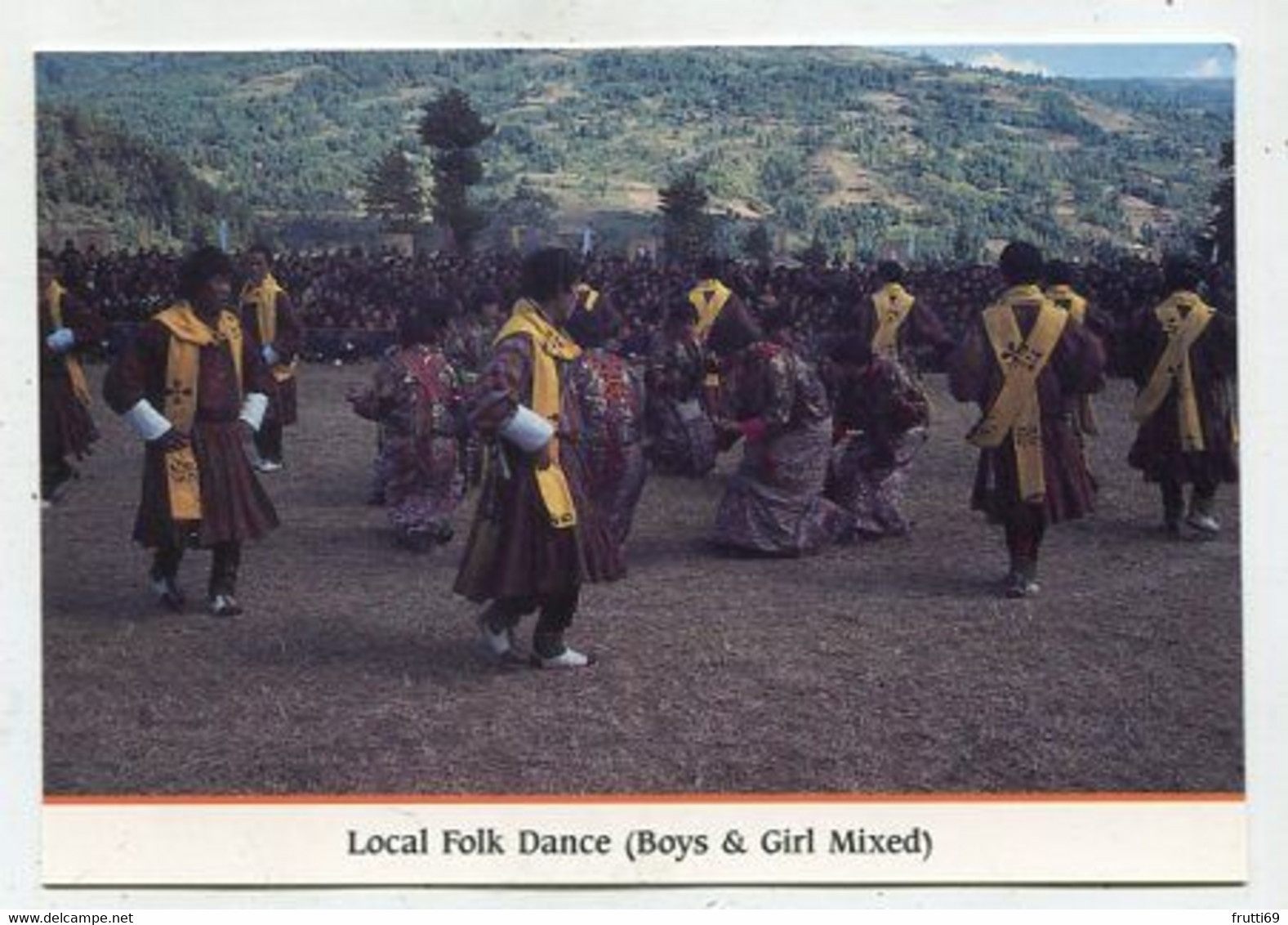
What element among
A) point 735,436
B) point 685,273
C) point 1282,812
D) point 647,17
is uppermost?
point 647,17

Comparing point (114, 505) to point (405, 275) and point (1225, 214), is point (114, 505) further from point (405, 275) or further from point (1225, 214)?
point (1225, 214)

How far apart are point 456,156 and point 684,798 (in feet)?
7.89

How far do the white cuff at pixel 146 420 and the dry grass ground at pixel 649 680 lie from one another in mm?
236

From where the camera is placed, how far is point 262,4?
5930mm

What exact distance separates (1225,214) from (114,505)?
151 inches

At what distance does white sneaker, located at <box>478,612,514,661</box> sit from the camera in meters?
6.80

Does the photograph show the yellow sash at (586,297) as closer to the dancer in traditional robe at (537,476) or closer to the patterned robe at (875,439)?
the dancer in traditional robe at (537,476)

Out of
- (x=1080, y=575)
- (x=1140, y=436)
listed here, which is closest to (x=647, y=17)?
(x=1080, y=575)

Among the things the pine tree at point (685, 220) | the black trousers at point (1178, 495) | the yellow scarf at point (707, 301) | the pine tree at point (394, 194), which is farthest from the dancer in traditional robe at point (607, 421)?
the black trousers at point (1178, 495)

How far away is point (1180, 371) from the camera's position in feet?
27.6

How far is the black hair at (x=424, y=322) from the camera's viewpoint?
8609mm

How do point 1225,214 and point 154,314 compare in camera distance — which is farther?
point 154,314

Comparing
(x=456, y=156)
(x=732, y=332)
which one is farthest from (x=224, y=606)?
(x=732, y=332)

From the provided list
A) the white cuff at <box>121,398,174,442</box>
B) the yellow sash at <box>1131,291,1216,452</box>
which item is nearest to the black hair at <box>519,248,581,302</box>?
the white cuff at <box>121,398,174,442</box>
